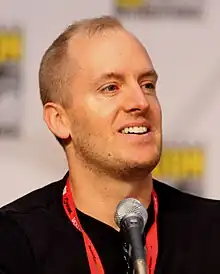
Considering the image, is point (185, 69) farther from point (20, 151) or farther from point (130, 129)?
point (130, 129)

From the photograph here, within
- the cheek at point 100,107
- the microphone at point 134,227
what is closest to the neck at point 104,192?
the cheek at point 100,107

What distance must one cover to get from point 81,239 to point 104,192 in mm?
89

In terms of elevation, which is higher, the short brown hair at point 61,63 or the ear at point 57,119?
the short brown hair at point 61,63

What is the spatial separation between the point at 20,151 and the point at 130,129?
55 cm

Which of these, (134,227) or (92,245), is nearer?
(134,227)

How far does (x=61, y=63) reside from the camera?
114cm

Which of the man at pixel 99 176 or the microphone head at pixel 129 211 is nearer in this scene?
the microphone head at pixel 129 211

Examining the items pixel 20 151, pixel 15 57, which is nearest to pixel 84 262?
pixel 20 151

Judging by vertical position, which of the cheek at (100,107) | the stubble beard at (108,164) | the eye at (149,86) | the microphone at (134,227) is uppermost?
the eye at (149,86)

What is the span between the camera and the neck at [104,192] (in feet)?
3.61

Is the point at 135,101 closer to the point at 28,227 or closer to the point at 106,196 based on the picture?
the point at 106,196

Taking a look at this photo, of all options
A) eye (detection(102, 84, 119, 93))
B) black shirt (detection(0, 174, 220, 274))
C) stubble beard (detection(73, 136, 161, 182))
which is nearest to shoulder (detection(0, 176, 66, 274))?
black shirt (detection(0, 174, 220, 274))

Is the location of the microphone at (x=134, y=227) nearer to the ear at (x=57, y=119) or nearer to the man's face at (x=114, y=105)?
the man's face at (x=114, y=105)

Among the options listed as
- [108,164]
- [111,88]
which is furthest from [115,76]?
[108,164]
